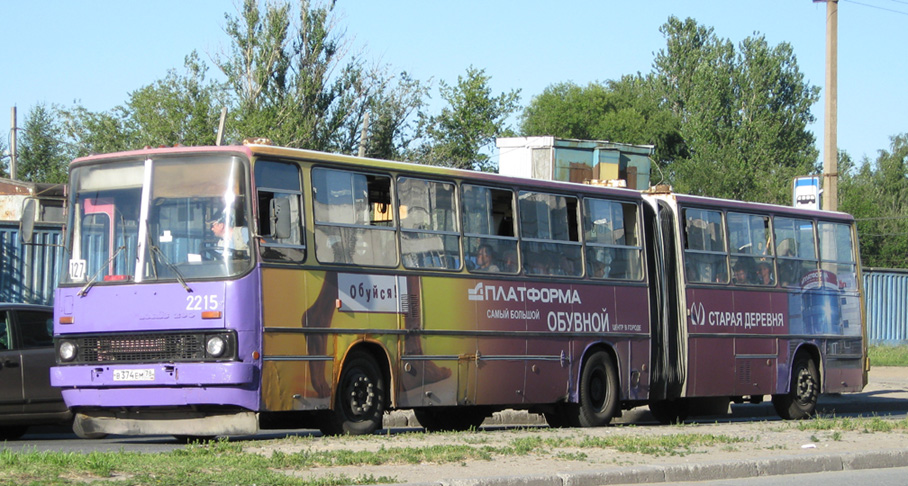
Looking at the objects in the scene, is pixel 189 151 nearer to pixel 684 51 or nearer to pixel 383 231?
pixel 383 231

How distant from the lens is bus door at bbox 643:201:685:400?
57.1ft

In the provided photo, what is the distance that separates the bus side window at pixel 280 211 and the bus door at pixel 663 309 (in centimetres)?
673

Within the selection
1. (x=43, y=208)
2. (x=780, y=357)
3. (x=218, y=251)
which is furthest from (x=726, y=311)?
(x=43, y=208)

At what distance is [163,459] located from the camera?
9266mm

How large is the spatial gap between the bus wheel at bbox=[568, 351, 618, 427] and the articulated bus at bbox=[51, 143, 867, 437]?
0.11 feet

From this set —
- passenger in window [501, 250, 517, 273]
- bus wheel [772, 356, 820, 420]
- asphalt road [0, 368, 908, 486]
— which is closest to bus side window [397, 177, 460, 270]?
passenger in window [501, 250, 517, 273]

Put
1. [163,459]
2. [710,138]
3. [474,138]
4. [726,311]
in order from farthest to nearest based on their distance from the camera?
[710,138] → [474,138] → [726,311] → [163,459]

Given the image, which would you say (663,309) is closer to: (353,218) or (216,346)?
(353,218)

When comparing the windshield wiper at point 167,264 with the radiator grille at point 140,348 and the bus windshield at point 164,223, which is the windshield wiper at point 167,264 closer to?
the bus windshield at point 164,223

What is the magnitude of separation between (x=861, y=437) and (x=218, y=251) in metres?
7.48

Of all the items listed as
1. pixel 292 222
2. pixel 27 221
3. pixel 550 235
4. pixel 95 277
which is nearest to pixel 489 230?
pixel 550 235

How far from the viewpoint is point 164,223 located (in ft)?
39.5

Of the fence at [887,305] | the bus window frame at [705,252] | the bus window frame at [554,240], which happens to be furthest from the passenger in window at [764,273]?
the fence at [887,305]

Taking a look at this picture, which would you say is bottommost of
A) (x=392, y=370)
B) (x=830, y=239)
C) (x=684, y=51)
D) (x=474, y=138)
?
(x=392, y=370)
